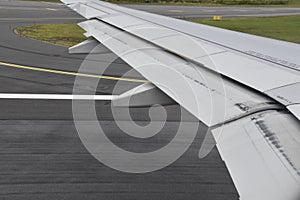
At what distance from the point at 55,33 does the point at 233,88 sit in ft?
46.6

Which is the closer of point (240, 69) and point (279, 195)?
point (279, 195)

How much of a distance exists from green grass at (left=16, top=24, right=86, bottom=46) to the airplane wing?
9293 mm

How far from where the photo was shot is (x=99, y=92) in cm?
750

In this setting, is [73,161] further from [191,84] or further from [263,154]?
[263,154]

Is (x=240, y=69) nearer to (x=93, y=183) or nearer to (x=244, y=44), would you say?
(x=244, y=44)

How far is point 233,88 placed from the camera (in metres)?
2.32

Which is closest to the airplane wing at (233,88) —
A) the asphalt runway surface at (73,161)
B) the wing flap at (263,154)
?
the wing flap at (263,154)

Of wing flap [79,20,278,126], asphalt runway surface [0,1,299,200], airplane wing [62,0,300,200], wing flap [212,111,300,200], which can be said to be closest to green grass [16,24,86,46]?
asphalt runway surface [0,1,299,200]

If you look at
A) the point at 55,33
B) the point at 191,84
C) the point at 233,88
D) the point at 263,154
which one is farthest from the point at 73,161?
the point at 55,33

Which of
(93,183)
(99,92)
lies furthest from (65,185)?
(99,92)

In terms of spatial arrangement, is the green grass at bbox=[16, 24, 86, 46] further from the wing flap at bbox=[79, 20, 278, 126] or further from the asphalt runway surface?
the wing flap at bbox=[79, 20, 278, 126]

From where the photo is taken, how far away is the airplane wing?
147cm

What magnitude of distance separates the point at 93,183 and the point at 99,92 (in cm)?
383

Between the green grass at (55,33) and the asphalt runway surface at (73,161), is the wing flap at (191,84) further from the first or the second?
the green grass at (55,33)
